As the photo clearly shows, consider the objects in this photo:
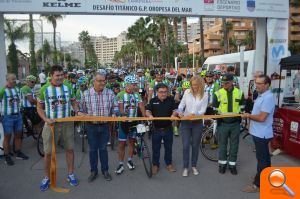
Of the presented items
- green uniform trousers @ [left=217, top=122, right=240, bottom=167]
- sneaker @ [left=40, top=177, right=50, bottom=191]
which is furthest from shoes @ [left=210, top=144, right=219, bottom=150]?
sneaker @ [left=40, top=177, right=50, bottom=191]

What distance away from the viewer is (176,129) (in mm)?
9945

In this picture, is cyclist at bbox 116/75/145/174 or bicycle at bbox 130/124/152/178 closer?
bicycle at bbox 130/124/152/178

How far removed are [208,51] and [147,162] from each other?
95770mm

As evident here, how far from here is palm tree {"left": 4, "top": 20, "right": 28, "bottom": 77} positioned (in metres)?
35.9

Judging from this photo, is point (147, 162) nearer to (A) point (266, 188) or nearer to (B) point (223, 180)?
(B) point (223, 180)

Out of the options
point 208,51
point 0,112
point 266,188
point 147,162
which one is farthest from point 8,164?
point 208,51

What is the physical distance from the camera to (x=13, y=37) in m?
37.3

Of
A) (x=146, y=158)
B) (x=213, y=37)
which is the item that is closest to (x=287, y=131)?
(x=146, y=158)

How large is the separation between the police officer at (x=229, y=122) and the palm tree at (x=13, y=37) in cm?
3353

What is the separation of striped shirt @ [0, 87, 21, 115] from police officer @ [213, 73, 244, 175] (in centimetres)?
446

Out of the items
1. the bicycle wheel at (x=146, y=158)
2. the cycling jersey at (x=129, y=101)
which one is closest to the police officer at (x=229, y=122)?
the bicycle wheel at (x=146, y=158)

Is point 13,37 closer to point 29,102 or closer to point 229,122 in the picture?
point 29,102

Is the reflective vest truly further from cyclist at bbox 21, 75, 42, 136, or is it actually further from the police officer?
cyclist at bbox 21, 75, 42, 136

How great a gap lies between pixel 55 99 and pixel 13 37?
35.4 meters
